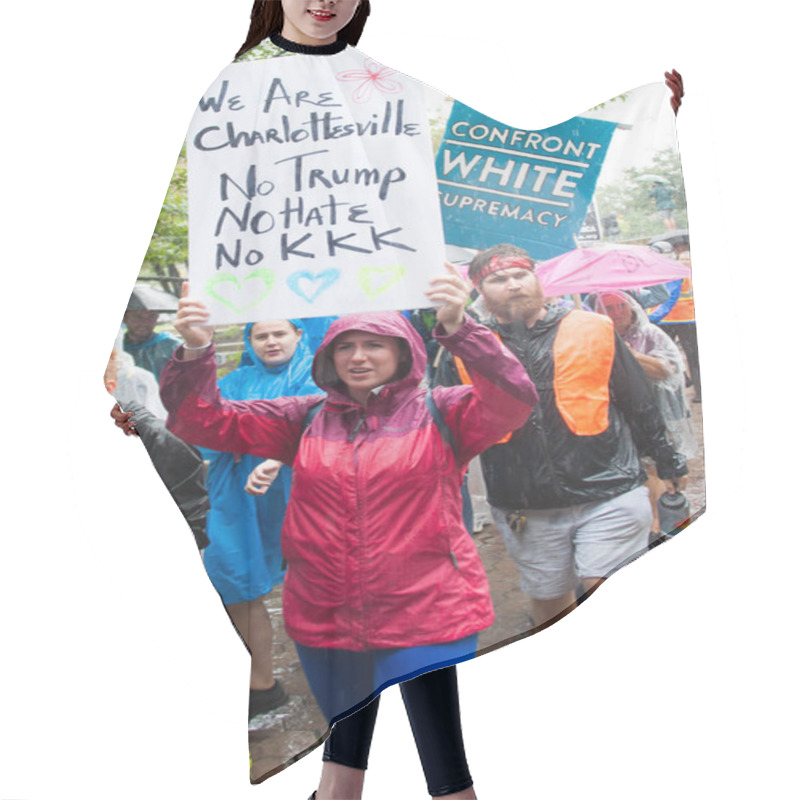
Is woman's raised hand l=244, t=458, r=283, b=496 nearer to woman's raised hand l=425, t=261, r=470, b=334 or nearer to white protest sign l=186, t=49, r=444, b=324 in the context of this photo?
white protest sign l=186, t=49, r=444, b=324

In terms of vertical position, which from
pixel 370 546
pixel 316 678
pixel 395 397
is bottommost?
pixel 316 678

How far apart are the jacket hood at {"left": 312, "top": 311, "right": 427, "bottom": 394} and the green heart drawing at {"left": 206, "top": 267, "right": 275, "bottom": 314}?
0.63 ft

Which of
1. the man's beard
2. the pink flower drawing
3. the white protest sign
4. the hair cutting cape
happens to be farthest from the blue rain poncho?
the pink flower drawing

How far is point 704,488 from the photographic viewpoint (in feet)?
12.8

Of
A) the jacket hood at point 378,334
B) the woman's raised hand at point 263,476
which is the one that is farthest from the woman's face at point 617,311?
the woman's raised hand at point 263,476

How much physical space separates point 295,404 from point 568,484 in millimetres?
696

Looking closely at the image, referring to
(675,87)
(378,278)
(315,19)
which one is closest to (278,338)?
(378,278)

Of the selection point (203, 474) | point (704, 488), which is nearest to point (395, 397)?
point (203, 474)

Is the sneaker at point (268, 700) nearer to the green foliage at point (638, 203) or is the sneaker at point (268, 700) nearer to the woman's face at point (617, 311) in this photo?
the woman's face at point (617, 311)

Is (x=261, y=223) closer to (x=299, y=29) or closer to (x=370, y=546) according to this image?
(x=299, y=29)

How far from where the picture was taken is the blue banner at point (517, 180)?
3.92 m

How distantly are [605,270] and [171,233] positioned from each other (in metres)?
1.08

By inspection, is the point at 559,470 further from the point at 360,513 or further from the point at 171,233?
the point at 171,233

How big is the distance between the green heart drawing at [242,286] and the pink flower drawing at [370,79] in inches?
19.8
